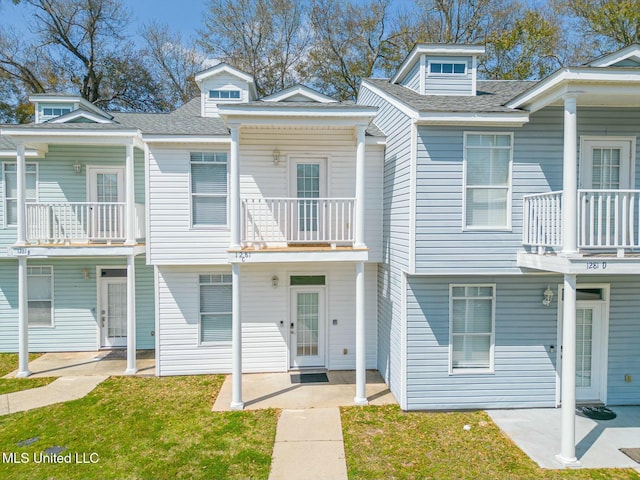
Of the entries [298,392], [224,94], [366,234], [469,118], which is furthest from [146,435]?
[224,94]

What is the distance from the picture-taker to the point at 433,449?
20.3 ft

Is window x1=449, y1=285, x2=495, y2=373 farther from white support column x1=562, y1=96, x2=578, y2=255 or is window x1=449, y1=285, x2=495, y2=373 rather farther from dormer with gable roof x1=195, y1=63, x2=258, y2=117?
dormer with gable roof x1=195, y1=63, x2=258, y2=117

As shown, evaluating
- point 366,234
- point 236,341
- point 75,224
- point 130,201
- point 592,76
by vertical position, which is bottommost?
point 236,341

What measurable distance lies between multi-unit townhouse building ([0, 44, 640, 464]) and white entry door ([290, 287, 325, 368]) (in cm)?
4

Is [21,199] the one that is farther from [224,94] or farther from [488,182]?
[488,182]

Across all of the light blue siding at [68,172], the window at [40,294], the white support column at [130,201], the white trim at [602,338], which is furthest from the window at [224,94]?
the white trim at [602,338]

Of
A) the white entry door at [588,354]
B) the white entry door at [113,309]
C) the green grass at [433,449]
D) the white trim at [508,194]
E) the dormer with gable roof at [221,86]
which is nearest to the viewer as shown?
the green grass at [433,449]

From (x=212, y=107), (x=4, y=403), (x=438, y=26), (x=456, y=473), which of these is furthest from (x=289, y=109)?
(x=438, y=26)

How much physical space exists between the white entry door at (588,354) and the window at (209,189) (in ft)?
26.9

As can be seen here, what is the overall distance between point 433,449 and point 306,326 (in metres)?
4.33

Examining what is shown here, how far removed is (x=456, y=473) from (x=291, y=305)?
522 cm

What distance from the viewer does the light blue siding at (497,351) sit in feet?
24.8

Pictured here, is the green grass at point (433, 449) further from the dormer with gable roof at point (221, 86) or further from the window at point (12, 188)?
the window at point (12, 188)

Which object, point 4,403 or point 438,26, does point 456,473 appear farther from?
point 438,26
